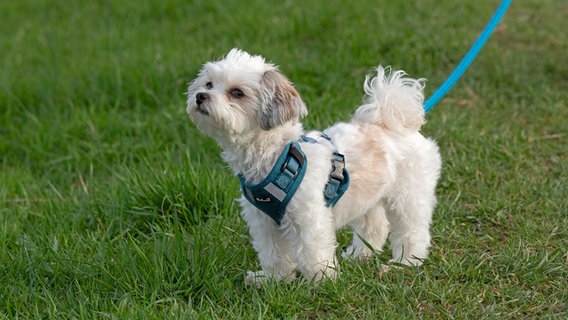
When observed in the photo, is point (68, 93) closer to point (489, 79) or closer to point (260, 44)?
point (260, 44)

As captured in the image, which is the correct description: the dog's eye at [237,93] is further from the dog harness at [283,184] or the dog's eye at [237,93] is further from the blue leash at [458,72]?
the blue leash at [458,72]

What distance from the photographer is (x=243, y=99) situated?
378 centimetres

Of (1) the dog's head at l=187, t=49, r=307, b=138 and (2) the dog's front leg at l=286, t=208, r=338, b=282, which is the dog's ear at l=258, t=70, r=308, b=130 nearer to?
(1) the dog's head at l=187, t=49, r=307, b=138

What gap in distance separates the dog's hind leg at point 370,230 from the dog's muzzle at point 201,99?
1.35 m

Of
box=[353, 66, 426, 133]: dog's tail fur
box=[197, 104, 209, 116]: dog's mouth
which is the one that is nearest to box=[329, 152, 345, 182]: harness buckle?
box=[353, 66, 426, 133]: dog's tail fur

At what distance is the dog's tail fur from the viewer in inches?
169

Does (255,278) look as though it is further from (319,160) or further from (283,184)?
(319,160)

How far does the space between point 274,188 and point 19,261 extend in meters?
1.62

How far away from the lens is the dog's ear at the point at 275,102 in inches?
147

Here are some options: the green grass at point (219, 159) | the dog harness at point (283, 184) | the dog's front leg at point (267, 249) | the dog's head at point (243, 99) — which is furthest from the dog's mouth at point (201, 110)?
the green grass at point (219, 159)

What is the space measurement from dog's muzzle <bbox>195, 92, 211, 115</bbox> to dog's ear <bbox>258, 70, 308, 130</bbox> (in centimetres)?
26

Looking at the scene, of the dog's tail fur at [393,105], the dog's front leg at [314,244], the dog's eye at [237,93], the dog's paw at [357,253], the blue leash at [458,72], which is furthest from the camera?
the blue leash at [458,72]

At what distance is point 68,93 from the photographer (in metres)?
7.59

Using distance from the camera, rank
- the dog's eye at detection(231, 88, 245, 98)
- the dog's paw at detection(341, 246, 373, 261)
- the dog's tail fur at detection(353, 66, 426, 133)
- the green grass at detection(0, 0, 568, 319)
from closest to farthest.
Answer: the dog's eye at detection(231, 88, 245, 98)
the green grass at detection(0, 0, 568, 319)
the dog's tail fur at detection(353, 66, 426, 133)
the dog's paw at detection(341, 246, 373, 261)
